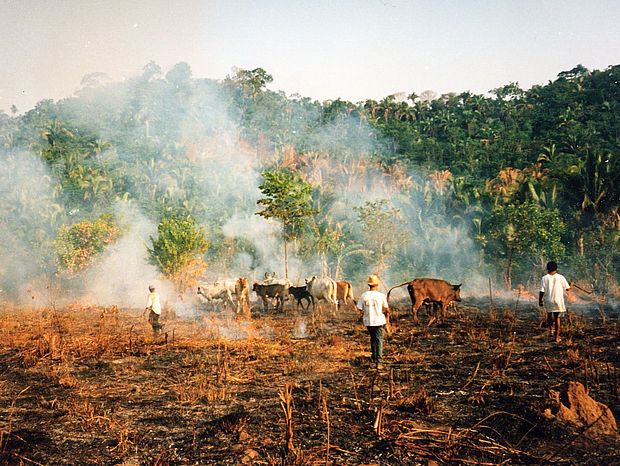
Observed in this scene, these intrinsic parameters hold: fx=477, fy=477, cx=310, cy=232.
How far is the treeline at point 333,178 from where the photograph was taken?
29.0 metres

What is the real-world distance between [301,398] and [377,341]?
2.39 meters

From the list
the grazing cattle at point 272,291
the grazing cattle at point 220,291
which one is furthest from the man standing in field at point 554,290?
the grazing cattle at point 220,291

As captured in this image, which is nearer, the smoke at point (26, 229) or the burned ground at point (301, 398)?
the burned ground at point (301, 398)

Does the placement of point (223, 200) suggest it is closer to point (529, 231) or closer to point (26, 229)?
point (26, 229)

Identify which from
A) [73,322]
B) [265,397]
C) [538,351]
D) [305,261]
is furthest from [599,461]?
[305,261]

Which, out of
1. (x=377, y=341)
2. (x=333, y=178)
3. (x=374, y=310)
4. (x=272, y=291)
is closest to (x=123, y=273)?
(x=272, y=291)

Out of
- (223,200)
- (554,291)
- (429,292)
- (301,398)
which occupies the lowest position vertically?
(301,398)

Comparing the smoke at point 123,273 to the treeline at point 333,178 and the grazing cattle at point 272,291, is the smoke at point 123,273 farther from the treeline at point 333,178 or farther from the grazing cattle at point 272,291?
the grazing cattle at point 272,291

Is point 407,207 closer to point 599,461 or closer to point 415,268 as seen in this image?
point 415,268

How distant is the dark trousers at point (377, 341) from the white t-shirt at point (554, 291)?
3826 mm

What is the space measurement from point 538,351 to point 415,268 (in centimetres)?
2482

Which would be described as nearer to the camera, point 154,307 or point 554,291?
point 554,291

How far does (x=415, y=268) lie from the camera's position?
34719 mm

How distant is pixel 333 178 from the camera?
152 ft
